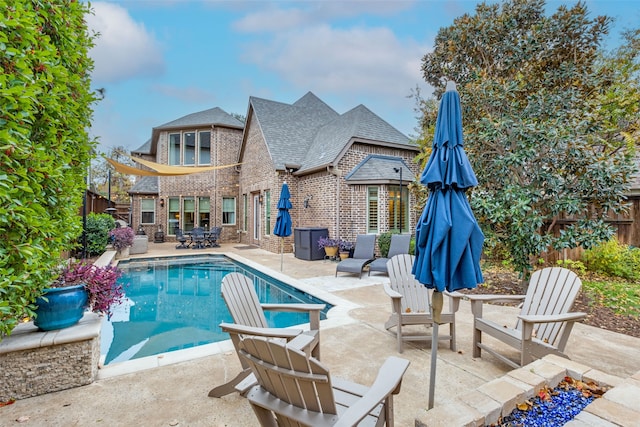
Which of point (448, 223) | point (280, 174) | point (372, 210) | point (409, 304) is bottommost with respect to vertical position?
point (409, 304)

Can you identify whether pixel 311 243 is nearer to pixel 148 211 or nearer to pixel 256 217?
pixel 256 217

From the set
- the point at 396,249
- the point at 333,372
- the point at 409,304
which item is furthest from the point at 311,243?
the point at 333,372

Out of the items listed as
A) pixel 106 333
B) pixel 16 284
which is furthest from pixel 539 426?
pixel 106 333

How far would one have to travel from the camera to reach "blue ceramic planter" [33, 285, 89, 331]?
2572 millimetres

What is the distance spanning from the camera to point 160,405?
7.79 ft

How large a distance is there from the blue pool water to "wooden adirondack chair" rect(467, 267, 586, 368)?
8.89 ft

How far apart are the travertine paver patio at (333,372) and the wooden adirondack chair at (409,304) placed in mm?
163

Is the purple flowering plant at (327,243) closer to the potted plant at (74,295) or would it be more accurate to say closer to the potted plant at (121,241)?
the potted plant at (121,241)

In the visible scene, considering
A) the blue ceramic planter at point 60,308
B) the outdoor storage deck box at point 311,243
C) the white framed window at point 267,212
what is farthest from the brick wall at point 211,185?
the blue ceramic planter at point 60,308

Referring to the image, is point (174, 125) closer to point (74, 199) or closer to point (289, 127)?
point (289, 127)

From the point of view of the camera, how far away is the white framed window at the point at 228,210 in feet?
52.9

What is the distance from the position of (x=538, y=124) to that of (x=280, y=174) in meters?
8.67

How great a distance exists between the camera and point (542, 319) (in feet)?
8.43

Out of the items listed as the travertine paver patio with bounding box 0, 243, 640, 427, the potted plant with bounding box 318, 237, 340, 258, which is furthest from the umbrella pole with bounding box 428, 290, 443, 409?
the potted plant with bounding box 318, 237, 340, 258
